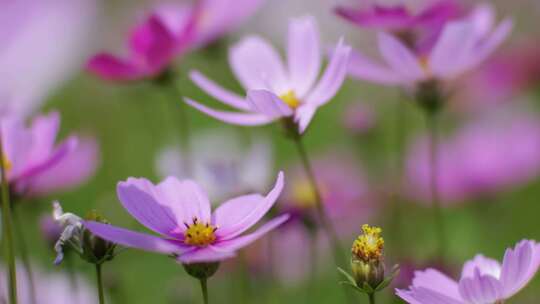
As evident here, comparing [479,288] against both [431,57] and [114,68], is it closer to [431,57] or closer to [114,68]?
[431,57]

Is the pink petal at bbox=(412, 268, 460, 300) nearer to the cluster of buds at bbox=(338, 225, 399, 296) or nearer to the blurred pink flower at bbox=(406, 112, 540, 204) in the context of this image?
the cluster of buds at bbox=(338, 225, 399, 296)

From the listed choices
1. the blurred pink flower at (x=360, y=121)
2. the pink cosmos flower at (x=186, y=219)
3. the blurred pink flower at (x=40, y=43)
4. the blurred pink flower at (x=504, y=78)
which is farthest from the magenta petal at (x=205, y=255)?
the blurred pink flower at (x=504, y=78)

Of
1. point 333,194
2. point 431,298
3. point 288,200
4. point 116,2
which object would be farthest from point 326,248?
point 116,2

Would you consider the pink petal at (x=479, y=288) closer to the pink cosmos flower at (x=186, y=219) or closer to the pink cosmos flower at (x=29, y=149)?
the pink cosmos flower at (x=186, y=219)

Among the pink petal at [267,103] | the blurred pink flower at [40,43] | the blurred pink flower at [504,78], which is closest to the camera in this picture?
the pink petal at [267,103]

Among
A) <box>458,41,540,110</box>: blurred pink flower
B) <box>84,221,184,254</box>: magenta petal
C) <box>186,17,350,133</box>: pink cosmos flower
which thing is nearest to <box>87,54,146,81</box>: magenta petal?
<box>186,17,350,133</box>: pink cosmos flower

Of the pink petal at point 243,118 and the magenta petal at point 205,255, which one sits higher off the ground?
the pink petal at point 243,118

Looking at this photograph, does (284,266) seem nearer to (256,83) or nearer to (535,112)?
(256,83)
